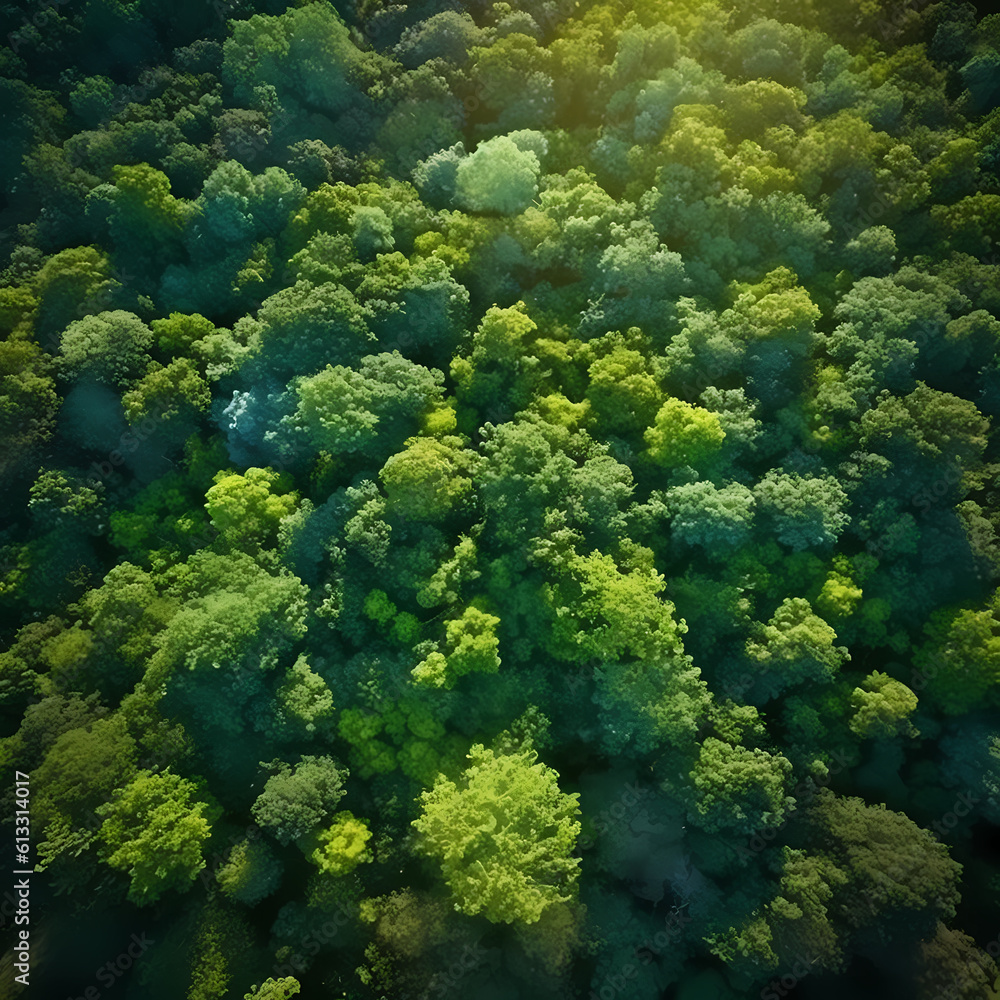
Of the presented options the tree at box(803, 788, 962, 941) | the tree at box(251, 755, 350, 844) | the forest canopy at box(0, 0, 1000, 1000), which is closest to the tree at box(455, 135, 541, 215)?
the forest canopy at box(0, 0, 1000, 1000)

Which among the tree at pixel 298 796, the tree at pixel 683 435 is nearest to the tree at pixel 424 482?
the tree at pixel 683 435

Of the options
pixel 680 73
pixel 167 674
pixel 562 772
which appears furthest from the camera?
pixel 680 73

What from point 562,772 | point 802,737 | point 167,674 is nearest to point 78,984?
point 167,674

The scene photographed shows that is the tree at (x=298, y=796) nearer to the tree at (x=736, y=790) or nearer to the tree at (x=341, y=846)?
the tree at (x=341, y=846)

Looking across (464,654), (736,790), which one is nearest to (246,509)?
(464,654)

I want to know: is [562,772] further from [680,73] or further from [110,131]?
[110,131]

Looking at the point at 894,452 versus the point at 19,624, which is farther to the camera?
the point at 19,624

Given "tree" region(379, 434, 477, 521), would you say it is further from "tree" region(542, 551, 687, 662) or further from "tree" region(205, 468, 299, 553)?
"tree" region(542, 551, 687, 662)
